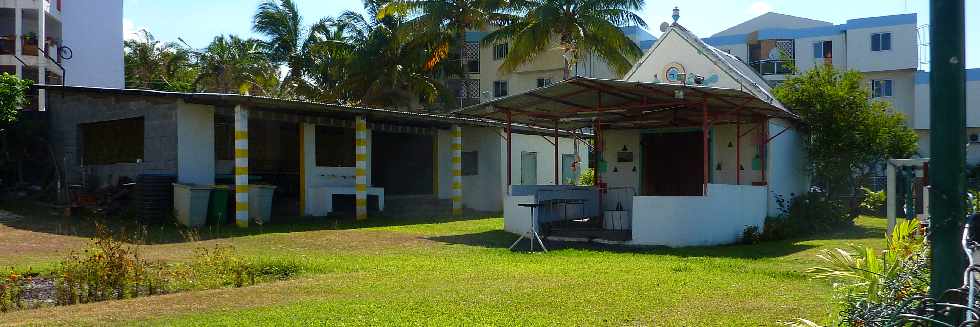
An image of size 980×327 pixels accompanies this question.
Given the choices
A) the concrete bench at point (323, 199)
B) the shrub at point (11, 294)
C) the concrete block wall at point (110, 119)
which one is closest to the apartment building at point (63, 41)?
the concrete block wall at point (110, 119)

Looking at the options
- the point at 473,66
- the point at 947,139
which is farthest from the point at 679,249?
A: the point at 473,66

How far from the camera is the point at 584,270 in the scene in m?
11.0

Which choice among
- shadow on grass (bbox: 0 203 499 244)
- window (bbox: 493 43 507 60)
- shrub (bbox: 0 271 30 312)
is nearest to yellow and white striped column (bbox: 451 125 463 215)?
shadow on grass (bbox: 0 203 499 244)

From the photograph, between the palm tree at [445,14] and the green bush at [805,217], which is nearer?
the green bush at [805,217]

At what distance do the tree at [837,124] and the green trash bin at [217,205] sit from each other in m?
13.6

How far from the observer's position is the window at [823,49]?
42.3 metres

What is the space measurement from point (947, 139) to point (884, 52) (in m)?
40.4

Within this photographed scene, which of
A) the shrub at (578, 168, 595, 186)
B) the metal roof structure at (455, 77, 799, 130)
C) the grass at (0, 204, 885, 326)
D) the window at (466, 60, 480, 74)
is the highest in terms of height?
the window at (466, 60, 480, 74)

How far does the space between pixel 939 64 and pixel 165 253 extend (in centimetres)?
1213

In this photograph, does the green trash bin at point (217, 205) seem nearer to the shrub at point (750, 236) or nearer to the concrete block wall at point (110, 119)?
the concrete block wall at point (110, 119)

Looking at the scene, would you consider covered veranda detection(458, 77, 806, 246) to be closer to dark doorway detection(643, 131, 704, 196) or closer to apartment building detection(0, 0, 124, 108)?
dark doorway detection(643, 131, 704, 196)

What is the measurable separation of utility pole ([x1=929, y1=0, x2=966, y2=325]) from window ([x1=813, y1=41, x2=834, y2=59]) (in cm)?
4108

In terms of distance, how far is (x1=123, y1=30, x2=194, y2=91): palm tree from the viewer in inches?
1703

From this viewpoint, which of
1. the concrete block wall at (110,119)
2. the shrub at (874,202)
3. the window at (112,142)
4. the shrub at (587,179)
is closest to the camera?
the concrete block wall at (110,119)
